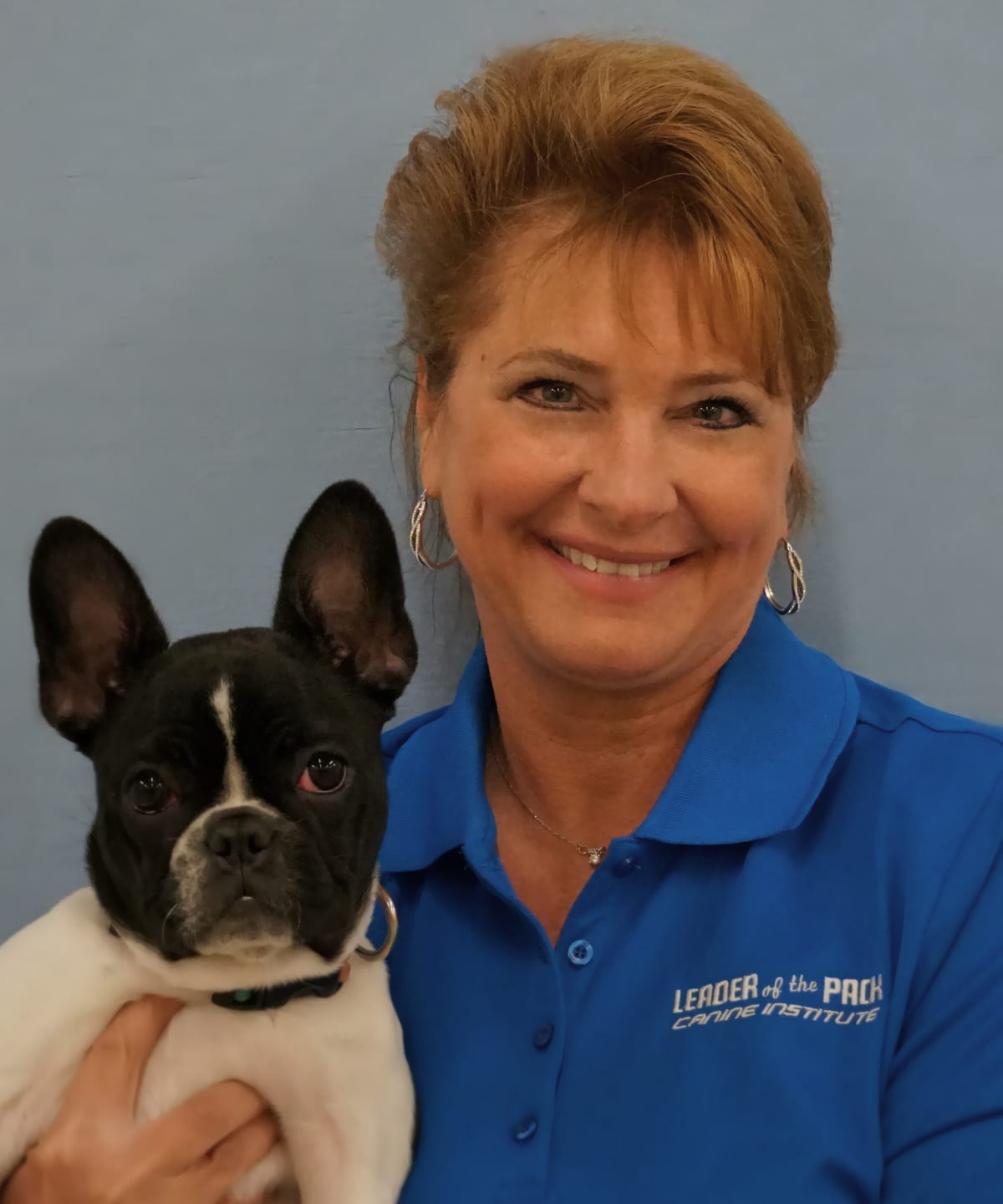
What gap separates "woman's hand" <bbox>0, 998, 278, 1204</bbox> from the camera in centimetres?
123

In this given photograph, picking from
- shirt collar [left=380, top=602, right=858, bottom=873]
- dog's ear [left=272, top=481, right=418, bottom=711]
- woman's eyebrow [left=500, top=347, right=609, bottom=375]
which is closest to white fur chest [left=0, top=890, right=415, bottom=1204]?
shirt collar [left=380, top=602, right=858, bottom=873]

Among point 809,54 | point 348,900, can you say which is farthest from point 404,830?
point 809,54

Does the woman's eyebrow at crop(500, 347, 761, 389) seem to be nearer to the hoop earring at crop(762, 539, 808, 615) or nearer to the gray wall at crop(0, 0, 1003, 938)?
the hoop earring at crop(762, 539, 808, 615)

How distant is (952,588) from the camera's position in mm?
1849

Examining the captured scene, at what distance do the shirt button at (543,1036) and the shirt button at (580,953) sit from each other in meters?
0.07

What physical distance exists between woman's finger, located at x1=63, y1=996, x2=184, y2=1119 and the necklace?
1.71 ft

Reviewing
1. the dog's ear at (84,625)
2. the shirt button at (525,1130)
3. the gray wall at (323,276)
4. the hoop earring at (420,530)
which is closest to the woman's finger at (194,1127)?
the shirt button at (525,1130)

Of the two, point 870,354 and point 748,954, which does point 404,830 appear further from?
point 870,354

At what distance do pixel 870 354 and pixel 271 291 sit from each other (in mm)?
892

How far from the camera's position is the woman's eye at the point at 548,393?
1336mm

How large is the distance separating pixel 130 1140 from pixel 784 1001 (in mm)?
686

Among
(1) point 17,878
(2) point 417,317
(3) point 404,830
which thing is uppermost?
(2) point 417,317

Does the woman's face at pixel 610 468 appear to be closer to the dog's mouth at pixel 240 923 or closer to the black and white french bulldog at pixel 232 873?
the black and white french bulldog at pixel 232 873

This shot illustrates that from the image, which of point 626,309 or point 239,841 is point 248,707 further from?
point 626,309
